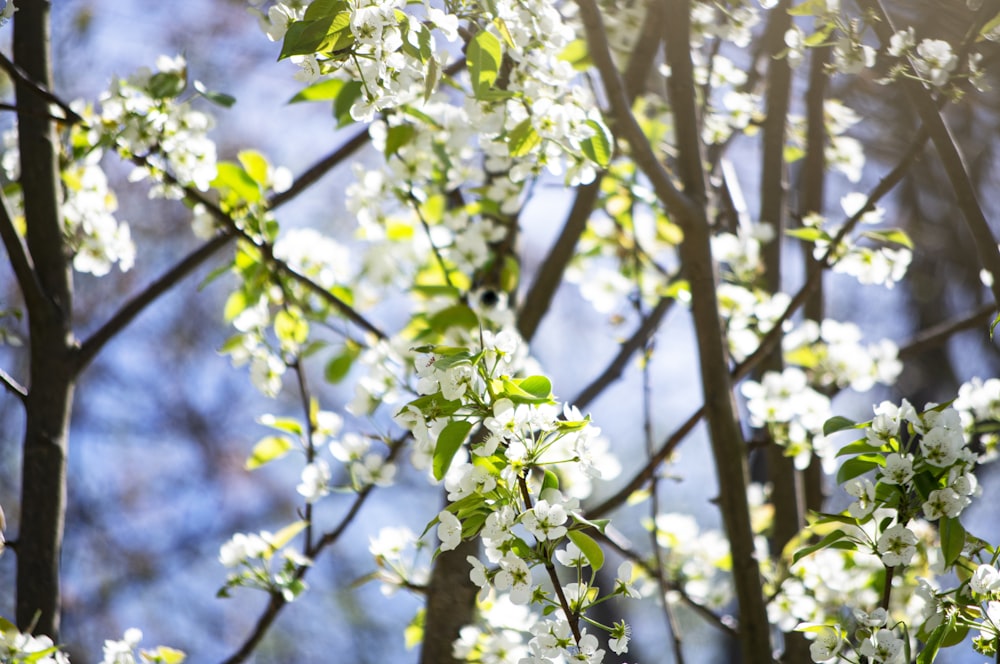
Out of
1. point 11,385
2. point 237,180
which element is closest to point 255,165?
point 237,180

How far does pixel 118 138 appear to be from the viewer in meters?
1.13

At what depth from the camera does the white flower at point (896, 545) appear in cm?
72

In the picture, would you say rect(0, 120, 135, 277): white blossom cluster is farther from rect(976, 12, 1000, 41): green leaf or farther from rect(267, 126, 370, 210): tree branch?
rect(976, 12, 1000, 41): green leaf

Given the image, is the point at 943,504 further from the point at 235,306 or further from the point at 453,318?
the point at 235,306

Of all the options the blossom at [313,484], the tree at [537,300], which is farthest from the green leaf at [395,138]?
the blossom at [313,484]

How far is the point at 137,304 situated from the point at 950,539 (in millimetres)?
985

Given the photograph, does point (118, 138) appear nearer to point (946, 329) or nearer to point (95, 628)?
point (946, 329)

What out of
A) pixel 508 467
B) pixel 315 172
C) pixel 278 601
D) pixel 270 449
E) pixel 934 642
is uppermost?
pixel 315 172

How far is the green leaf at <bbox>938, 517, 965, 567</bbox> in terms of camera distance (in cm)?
73

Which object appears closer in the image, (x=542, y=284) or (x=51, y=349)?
(x=51, y=349)

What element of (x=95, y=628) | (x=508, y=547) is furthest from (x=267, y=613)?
(x=95, y=628)

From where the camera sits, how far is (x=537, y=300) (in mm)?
1437

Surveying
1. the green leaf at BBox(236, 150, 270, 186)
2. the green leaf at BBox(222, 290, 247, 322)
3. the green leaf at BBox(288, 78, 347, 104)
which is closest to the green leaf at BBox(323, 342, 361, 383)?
the green leaf at BBox(222, 290, 247, 322)

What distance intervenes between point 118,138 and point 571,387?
3.22 metres
